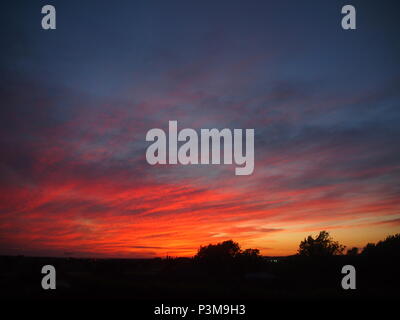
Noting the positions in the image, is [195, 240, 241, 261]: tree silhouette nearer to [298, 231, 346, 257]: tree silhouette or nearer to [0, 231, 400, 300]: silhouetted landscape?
[0, 231, 400, 300]: silhouetted landscape

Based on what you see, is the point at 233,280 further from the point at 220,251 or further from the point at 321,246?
the point at 321,246

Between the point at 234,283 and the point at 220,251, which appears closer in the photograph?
the point at 234,283

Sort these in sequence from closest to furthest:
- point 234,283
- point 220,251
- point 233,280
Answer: point 234,283, point 233,280, point 220,251

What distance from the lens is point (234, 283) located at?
143 feet

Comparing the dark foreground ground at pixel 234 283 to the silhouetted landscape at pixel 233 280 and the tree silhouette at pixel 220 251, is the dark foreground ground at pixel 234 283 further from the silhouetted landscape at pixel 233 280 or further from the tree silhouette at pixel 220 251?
the tree silhouette at pixel 220 251

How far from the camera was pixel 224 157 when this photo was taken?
19734 millimetres

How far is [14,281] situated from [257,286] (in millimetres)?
26470

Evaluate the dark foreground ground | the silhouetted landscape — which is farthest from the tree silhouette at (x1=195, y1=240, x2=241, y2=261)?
the dark foreground ground

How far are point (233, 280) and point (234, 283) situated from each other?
3.27m

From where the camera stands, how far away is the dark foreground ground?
106 ft

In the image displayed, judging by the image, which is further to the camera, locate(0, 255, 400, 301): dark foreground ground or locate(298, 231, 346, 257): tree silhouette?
locate(298, 231, 346, 257): tree silhouette

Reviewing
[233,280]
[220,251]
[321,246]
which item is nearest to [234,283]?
[233,280]
